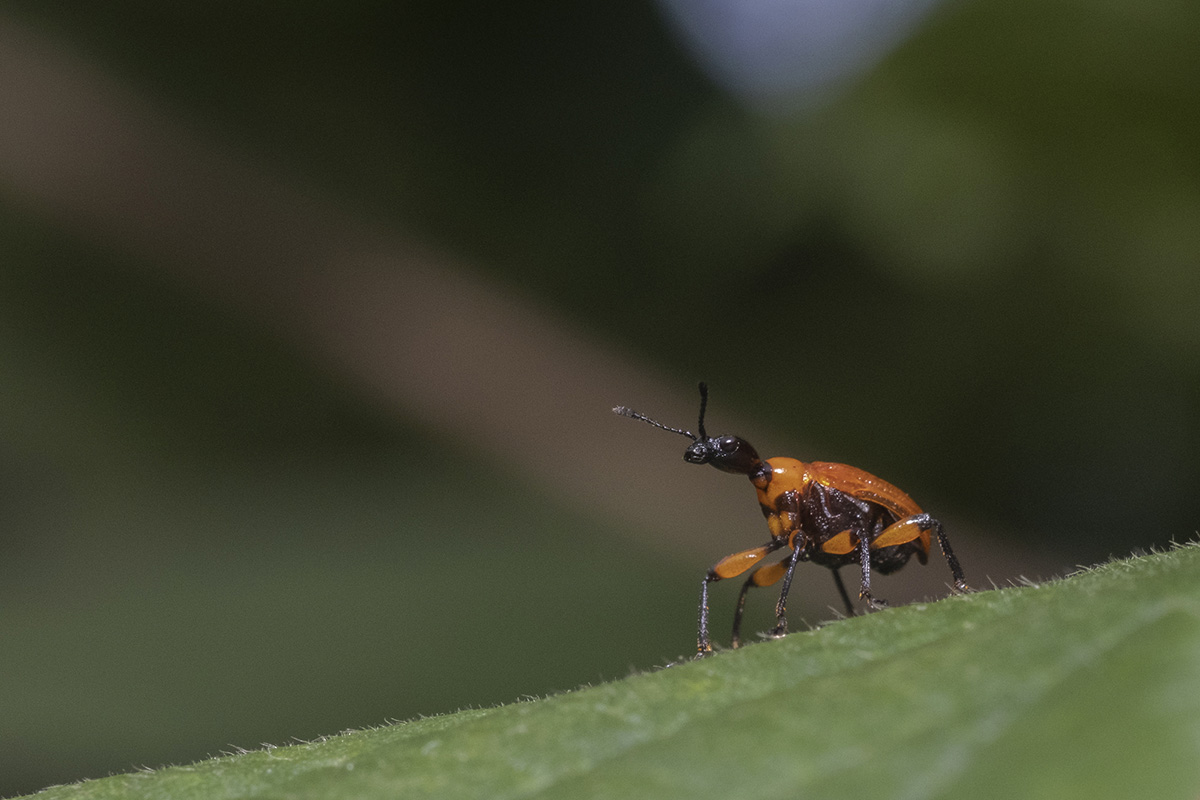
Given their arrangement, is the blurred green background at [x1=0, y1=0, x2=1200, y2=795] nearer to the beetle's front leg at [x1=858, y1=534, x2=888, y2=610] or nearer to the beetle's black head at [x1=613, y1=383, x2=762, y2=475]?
the beetle's black head at [x1=613, y1=383, x2=762, y2=475]

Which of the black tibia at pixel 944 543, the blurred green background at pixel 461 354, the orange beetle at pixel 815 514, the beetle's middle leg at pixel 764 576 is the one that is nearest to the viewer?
the black tibia at pixel 944 543

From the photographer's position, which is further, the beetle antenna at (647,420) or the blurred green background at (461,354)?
the blurred green background at (461,354)

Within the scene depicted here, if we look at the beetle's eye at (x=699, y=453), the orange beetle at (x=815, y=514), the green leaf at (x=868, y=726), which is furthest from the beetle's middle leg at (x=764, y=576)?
the green leaf at (x=868, y=726)

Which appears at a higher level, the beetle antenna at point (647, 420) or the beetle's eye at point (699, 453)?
the beetle antenna at point (647, 420)

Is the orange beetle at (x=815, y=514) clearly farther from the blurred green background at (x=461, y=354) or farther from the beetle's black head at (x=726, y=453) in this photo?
the blurred green background at (x=461, y=354)

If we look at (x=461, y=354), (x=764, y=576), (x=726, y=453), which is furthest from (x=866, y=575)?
(x=461, y=354)

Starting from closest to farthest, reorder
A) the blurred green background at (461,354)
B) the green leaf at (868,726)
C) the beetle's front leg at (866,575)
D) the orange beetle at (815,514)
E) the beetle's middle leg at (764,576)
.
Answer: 1. the green leaf at (868,726)
2. the beetle's front leg at (866,575)
3. the orange beetle at (815,514)
4. the beetle's middle leg at (764,576)
5. the blurred green background at (461,354)

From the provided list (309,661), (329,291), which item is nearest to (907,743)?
(309,661)

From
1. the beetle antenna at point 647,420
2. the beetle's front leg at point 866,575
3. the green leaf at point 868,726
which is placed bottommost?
the green leaf at point 868,726
